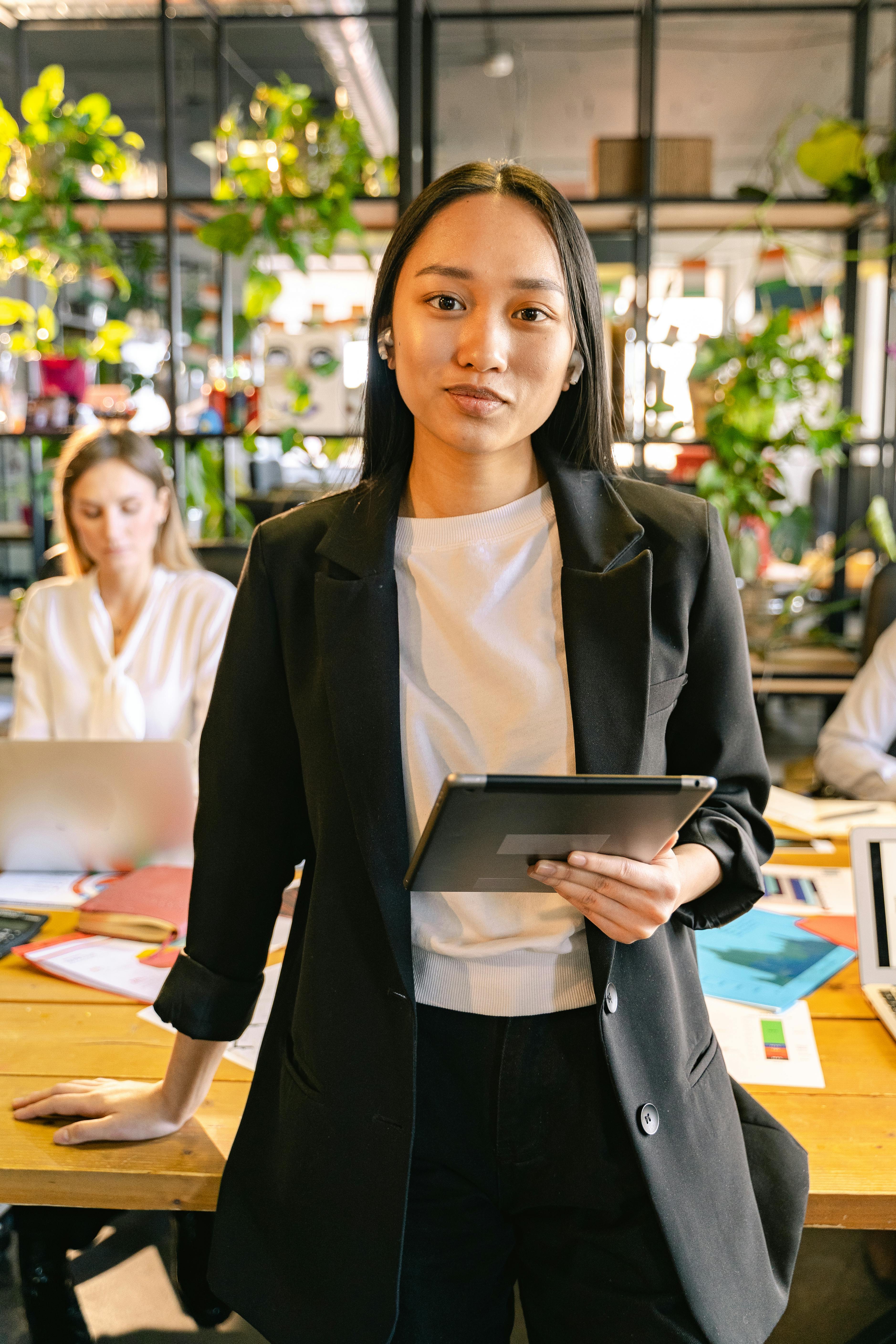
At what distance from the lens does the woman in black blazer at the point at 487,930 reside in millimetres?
913

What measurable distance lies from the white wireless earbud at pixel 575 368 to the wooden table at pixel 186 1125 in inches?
31.2

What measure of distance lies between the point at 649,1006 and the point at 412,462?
0.55m

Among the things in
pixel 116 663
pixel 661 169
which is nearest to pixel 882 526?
pixel 661 169

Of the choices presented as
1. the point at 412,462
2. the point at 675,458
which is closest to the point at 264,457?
the point at 675,458

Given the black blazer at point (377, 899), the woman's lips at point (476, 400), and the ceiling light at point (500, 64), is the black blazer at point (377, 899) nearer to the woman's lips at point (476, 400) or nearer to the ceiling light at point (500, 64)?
the woman's lips at point (476, 400)

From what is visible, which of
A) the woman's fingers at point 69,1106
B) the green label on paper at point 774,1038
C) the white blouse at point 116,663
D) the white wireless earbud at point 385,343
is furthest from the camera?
the white blouse at point 116,663

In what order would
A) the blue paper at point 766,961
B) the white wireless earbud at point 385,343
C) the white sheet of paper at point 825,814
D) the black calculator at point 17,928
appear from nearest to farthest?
the white wireless earbud at point 385,343 < the blue paper at point 766,961 < the black calculator at point 17,928 < the white sheet of paper at point 825,814

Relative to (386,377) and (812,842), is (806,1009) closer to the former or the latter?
(812,842)

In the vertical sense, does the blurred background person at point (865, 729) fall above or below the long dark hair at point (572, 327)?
below

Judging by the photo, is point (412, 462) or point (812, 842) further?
point (812, 842)

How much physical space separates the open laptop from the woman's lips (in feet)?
2.51

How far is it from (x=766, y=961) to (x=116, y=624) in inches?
64.8

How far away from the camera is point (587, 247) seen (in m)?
0.98

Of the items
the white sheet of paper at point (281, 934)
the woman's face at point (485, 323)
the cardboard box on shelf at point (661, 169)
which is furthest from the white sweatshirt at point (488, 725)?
the cardboard box on shelf at point (661, 169)
